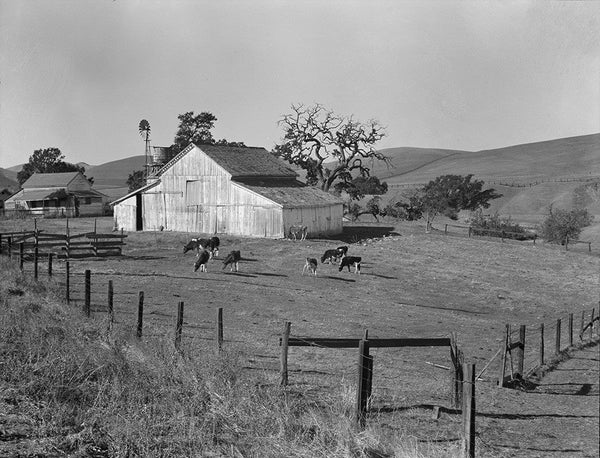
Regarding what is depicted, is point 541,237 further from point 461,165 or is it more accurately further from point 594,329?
point 461,165

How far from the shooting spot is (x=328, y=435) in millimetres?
8711

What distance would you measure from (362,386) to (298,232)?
126 feet

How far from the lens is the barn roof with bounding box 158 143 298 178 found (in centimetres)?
5166

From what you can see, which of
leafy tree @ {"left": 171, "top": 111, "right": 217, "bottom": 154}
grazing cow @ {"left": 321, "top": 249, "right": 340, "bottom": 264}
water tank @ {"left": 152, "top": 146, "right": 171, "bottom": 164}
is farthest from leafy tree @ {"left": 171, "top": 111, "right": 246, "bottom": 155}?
grazing cow @ {"left": 321, "top": 249, "right": 340, "bottom": 264}

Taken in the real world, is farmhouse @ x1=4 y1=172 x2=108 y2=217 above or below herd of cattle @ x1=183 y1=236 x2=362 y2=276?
above

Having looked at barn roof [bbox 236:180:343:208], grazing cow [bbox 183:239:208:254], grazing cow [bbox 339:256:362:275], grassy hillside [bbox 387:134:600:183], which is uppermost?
grassy hillside [bbox 387:134:600:183]

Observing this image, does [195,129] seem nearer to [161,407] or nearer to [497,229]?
[497,229]

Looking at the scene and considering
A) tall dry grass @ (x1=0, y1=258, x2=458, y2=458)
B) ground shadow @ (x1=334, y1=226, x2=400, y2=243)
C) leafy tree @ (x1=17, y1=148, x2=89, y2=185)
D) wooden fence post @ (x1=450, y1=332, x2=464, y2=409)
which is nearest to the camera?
tall dry grass @ (x1=0, y1=258, x2=458, y2=458)

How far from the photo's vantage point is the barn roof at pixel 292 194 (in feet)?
159

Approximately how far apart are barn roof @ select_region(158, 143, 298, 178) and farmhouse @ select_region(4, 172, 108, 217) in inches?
1119

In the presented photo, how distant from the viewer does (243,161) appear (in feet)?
180

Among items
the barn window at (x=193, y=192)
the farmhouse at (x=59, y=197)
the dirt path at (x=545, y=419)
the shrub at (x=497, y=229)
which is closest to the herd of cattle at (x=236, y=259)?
the barn window at (x=193, y=192)

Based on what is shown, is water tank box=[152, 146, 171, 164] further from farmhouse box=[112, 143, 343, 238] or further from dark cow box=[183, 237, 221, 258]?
dark cow box=[183, 237, 221, 258]

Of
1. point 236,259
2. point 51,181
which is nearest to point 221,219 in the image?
point 236,259
